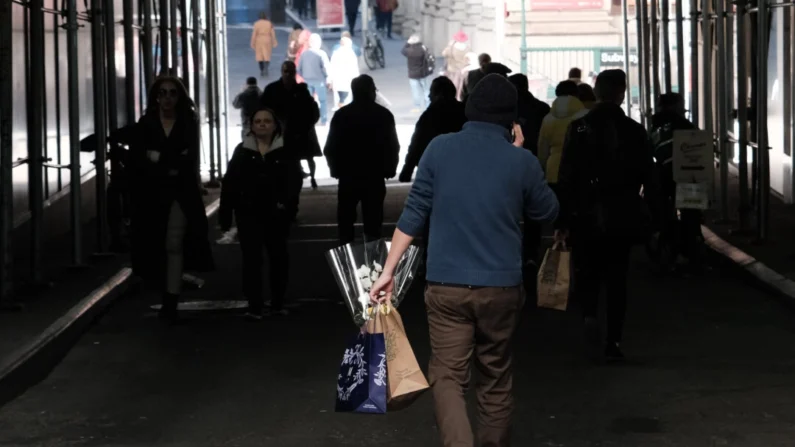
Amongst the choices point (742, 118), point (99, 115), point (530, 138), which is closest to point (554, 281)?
point (530, 138)

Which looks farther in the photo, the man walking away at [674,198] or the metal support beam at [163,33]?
the metal support beam at [163,33]

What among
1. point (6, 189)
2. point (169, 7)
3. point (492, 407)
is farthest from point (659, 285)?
point (169, 7)

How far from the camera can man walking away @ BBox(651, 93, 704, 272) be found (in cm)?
1457

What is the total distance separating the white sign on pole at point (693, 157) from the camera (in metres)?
14.2

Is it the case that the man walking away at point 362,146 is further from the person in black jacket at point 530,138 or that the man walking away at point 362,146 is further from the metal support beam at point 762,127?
the metal support beam at point 762,127

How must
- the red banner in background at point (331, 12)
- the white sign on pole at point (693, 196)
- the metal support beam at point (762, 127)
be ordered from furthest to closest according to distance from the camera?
the red banner in background at point (331, 12), the metal support beam at point (762, 127), the white sign on pole at point (693, 196)

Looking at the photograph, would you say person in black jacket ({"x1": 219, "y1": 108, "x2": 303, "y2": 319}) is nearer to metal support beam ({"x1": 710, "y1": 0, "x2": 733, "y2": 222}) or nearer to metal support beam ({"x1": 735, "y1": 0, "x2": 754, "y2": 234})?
metal support beam ({"x1": 735, "y1": 0, "x2": 754, "y2": 234})

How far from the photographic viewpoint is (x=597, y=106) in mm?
9891

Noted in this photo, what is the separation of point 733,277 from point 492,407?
7.93m

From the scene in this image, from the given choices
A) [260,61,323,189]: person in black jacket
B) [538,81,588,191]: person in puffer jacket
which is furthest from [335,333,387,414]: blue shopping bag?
[260,61,323,189]: person in black jacket

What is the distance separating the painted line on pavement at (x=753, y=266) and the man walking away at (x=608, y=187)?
9.66 ft

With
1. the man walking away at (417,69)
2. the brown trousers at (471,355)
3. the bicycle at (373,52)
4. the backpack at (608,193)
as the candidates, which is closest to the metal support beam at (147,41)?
the backpack at (608,193)

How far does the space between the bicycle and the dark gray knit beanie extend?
41.6 metres

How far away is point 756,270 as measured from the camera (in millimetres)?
13883
